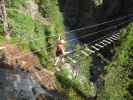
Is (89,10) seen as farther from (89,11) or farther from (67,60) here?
(67,60)

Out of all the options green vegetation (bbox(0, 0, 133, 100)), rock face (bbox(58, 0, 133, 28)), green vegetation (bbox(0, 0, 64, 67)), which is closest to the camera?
green vegetation (bbox(0, 0, 133, 100))

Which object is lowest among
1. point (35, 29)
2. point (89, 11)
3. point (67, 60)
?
point (67, 60)

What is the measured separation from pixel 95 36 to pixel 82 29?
1320 millimetres

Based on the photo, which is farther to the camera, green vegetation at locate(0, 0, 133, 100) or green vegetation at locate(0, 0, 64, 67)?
green vegetation at locate(0, 0, 64, 67)

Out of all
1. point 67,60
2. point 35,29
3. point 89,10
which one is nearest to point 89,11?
point 89,10

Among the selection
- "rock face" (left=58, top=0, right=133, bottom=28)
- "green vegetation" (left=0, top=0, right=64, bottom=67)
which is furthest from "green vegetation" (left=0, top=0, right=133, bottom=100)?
"rock face" (left=58, top=0, right=133, bottom=28)

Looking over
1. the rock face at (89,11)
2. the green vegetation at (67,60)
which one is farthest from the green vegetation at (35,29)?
the rock face at (89,11)

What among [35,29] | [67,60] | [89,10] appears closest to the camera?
[67,60]

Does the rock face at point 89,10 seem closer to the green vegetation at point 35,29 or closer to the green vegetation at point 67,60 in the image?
the green vegetation at point 67,60

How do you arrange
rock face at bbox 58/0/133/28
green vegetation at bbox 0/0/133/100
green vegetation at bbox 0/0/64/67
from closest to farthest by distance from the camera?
green vegetation at bbox 0/0/133/100, green vegetation at bbox 0/0/64/67, rock face at bbox 58/0/133/28

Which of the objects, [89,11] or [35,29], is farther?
[89,11]

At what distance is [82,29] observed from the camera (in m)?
30.7

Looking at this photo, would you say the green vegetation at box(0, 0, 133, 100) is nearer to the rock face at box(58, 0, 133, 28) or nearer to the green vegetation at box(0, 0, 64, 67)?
the green vegetation at box(0, 0, 64, 67)

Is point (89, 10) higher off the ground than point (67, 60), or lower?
higher
